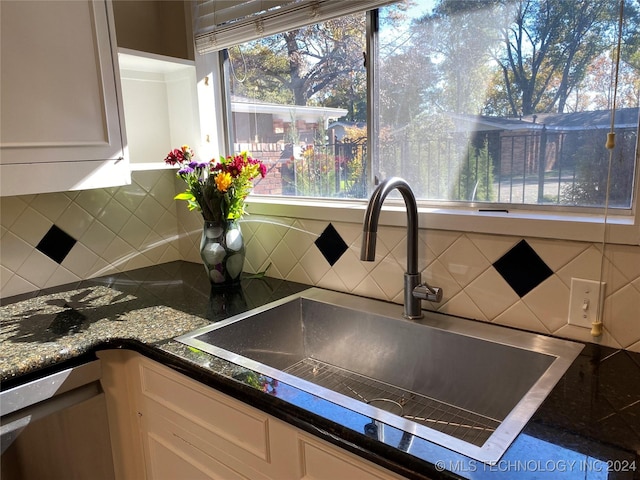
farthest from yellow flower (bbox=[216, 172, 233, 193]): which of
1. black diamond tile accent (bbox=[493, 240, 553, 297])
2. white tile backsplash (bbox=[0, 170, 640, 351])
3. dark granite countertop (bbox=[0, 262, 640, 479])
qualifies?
A: black diamond tile accent (bbox=[493, 240, 553, 297])

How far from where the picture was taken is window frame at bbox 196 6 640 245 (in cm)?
103

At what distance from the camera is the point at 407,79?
136cm

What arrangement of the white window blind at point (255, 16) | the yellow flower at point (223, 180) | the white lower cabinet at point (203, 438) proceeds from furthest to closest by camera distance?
the yellow flower at point (223, 180) → the white window blind at point (255, 16) → the white lower cabinet at point (203, 438)

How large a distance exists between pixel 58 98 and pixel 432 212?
1.12 metres

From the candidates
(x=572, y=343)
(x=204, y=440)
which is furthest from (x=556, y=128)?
(x=204, y=440)

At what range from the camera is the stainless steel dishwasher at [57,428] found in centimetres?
109

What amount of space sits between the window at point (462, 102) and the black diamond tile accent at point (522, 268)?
14 cm

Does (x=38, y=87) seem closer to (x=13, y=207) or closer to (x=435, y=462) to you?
(x=13, y=207)

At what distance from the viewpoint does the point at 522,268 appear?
1.14 m

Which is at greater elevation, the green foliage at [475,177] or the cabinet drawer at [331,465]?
the green foliage at [475,177]

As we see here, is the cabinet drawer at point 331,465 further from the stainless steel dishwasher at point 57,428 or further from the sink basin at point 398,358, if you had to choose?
the stainless steel dishwasher at point 57,428

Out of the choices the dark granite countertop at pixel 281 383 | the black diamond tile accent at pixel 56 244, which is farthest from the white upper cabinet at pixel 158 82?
the dark granite countertop at pixel 281 383

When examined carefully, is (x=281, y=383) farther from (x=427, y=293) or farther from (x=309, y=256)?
(x=309, y=256)

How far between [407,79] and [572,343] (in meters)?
0.83
